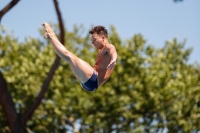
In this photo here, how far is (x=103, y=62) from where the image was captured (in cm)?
643

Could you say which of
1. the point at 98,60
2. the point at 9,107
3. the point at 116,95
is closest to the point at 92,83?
the point at 98,60

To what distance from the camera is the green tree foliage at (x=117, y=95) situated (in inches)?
963

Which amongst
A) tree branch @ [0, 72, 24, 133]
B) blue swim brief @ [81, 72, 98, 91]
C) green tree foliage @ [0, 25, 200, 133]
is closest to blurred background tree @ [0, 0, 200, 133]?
green tree foliage @ [0, 25, 200, 133]

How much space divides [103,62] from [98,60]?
0.32 ft

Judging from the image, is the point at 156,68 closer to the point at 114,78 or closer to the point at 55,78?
the point at 114,78

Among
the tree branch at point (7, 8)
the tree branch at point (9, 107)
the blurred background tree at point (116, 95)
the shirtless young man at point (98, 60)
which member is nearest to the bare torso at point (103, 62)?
the shirtless young man at point (98, 60)

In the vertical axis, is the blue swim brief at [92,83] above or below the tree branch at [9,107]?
below

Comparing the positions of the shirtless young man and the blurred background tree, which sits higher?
the blurred background tree

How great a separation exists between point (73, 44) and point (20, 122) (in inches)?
580

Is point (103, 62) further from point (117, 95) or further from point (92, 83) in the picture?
point (117, 95)

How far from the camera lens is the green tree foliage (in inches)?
963

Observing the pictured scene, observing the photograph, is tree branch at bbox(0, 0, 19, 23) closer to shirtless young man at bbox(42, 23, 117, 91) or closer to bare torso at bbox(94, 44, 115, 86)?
shirtless young man at bbox(42, 23, 117, 91)

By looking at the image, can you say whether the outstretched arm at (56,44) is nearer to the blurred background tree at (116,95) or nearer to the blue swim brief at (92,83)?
the blue swim brief at (92,83)

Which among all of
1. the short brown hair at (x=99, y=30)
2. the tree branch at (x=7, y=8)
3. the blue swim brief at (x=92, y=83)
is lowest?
the blue swim brief at (x=92, y=83)
